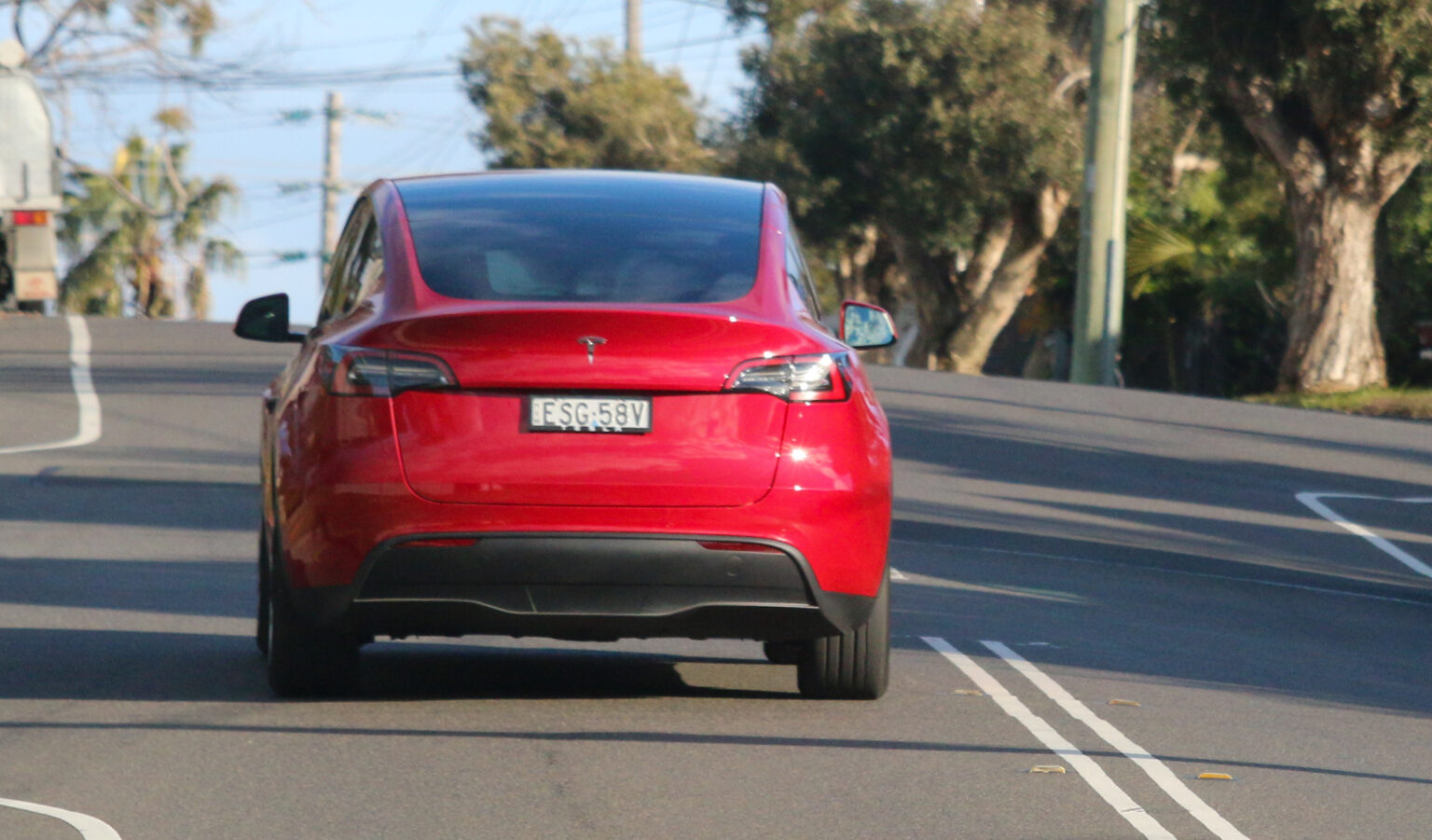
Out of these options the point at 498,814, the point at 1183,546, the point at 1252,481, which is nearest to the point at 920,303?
the point at 1252,481

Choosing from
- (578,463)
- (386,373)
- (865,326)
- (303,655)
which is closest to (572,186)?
(865,326)

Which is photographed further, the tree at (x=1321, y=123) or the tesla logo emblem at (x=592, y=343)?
the tree at (x=1321, y=123)

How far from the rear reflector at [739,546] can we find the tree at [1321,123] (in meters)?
20.1

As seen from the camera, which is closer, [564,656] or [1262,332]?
[564,656]

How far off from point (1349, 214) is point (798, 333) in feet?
71.3

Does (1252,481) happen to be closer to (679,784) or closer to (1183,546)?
(1183,546)

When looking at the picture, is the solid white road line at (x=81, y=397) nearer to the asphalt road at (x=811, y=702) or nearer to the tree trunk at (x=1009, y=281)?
the asphalt road at (x=811, y=702)

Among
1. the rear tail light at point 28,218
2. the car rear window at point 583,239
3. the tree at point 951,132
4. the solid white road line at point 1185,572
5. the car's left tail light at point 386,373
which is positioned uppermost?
the tree at point 951,132

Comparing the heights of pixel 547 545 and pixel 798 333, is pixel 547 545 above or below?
below

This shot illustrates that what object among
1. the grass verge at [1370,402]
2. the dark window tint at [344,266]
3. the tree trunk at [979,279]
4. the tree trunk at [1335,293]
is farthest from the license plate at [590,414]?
the tree trunk at [979,279]

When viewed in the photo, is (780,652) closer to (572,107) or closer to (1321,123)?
(1321,123)

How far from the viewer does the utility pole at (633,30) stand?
5922cm

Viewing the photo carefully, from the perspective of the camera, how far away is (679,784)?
6078 millimetres

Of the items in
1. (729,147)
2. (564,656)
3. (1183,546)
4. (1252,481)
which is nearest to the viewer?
(564,656)
